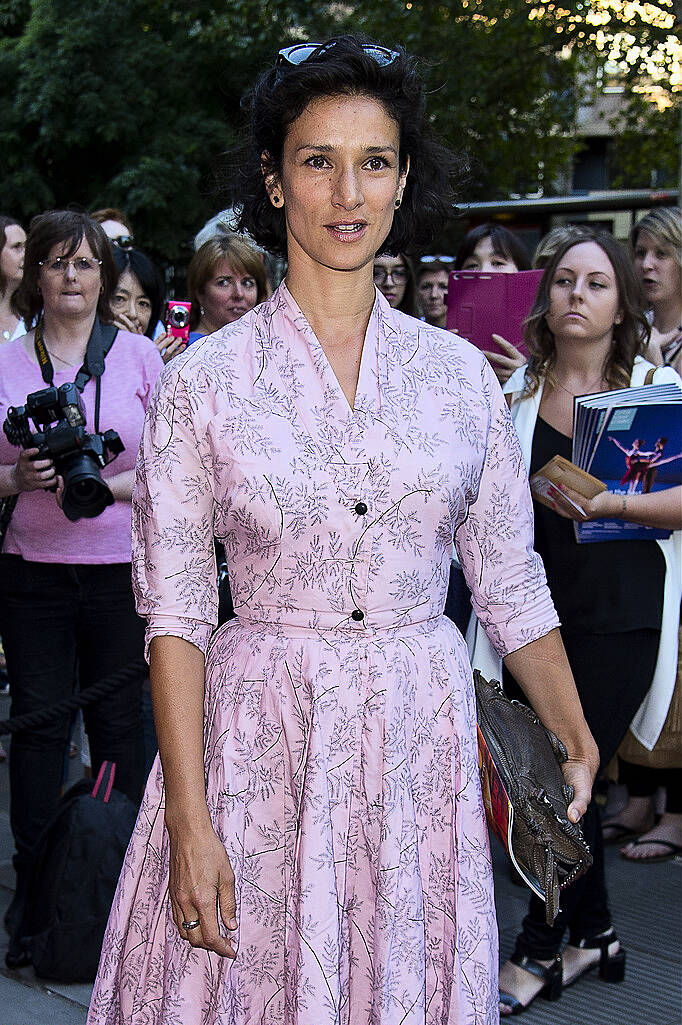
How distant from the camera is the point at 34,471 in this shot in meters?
3.78

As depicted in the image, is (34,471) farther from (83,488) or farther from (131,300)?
(131,300)

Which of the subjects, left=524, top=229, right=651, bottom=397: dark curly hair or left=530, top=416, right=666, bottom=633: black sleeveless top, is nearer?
left=530, top=416, right=666, bottom=633: black sleeveless top

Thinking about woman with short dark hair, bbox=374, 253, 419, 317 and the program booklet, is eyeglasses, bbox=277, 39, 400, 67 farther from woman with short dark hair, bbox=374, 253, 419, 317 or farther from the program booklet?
woman with short dark hair, bbox=374, 253, 419, 317

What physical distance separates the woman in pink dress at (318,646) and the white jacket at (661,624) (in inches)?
66.4

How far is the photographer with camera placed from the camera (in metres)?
3.79

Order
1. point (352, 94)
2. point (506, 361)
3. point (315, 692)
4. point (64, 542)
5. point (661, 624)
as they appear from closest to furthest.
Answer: point (315, 692), point (352, 94), point (661, 624), point (64, 542), point (506, 361)

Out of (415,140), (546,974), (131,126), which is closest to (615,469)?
(546,974)

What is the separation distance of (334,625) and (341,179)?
72 centimetres

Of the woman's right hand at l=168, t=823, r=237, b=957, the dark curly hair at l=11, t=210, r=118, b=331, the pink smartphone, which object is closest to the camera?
the woman's right hand at l=168, t=823, r=237, b=957

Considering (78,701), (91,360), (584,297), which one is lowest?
(78,701)

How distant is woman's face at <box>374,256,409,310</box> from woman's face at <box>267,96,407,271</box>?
3.20 metres

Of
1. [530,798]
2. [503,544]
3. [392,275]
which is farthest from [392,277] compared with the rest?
[530,798]

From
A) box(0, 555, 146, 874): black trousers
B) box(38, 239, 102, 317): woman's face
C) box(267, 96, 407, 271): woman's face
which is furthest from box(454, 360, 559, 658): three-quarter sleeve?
box(38, 239, 102, 317): woman's face

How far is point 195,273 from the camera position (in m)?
5.15
